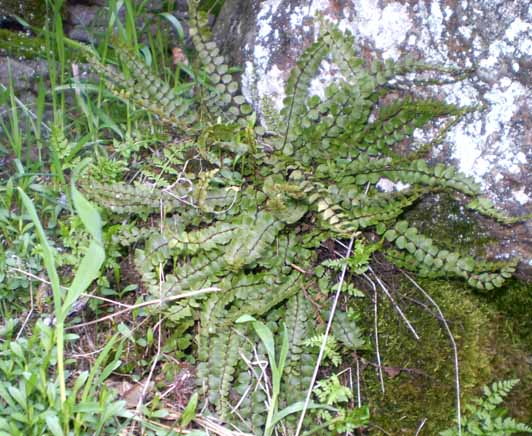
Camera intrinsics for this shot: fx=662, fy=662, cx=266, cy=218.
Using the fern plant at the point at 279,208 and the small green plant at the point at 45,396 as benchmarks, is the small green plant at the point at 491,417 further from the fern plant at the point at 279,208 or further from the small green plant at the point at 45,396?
the small green plant at the point at 45,396

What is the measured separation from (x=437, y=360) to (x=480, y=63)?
1.24 meters

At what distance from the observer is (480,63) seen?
2.74 metres

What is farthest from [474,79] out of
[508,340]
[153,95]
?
[153,95]

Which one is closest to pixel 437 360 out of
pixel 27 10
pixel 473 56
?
pixel 473 56

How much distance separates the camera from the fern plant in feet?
8.48

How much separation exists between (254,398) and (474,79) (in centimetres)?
158

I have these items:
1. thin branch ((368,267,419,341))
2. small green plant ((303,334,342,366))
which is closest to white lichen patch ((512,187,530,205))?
thin branch ((368,267,419,341))

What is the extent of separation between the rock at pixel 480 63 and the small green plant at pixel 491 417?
21.5 inches

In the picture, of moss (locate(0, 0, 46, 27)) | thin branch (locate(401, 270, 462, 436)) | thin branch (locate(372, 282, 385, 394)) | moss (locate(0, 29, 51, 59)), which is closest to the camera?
thin branch (locate(401, 270, 462, 436))

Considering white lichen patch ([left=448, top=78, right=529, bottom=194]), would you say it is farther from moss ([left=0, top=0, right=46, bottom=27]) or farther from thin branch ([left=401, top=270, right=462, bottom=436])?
moss ([left=0, top=0, right=46, bottom=27])

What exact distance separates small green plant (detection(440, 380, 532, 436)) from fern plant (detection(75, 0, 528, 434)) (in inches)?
15.9

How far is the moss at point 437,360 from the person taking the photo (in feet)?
8.59

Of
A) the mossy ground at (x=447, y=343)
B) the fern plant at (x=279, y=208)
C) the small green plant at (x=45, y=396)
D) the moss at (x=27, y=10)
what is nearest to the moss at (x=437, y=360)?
the mossy ground at (x=447, y=343)

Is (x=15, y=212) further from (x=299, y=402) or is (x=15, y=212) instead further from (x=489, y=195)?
(x=489, y=195)
